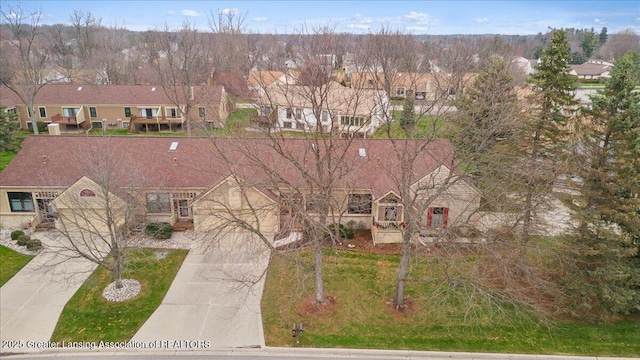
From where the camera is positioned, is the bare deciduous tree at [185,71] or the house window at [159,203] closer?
the house window at [159,203]

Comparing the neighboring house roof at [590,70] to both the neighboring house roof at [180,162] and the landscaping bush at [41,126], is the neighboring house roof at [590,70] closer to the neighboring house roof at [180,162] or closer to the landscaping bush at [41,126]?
the neighboring house roof at [180,162]

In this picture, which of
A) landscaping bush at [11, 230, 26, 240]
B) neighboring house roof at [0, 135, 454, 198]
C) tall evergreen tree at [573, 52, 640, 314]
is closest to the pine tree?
neighboring house roof at [0, 135, 454, 198]

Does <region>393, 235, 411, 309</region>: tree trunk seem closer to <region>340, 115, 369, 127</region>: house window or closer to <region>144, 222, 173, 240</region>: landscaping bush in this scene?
<region>340, 115, 369, 127</region>: house window

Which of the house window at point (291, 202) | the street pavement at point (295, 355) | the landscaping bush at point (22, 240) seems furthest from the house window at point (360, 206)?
the landscaping bush at point (22, 240)

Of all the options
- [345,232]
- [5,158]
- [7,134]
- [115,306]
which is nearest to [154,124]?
[7,134]

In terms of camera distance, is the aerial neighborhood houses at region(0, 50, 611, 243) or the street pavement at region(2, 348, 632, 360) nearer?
the street pavement at region(2, 348, 632, 360)

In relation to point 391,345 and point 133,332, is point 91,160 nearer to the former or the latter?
point 133,332
